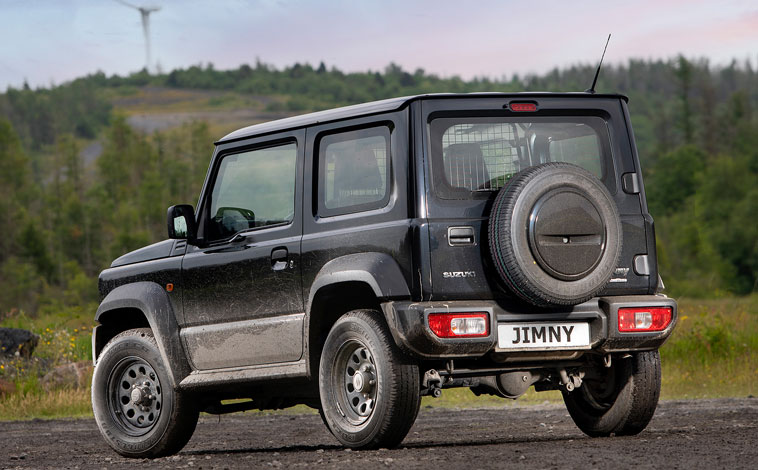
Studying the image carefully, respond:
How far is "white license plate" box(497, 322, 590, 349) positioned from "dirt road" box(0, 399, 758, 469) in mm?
615

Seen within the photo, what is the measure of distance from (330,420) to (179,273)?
1.81 metres

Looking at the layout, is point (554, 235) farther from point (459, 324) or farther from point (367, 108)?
point (367, 108)

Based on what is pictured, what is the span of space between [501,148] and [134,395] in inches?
133

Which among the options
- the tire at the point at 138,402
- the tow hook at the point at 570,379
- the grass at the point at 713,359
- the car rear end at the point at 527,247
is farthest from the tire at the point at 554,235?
the grass at the point at 713,359

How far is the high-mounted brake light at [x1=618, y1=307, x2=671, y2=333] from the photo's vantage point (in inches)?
266

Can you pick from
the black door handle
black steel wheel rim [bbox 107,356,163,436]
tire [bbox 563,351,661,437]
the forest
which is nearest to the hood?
black steel wheel rim [bbox 107,356,163,436]

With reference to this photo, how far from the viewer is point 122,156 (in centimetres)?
11488

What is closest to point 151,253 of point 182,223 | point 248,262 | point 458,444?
point 182,223

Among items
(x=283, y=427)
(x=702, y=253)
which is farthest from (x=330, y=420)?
(x=702, y=253)

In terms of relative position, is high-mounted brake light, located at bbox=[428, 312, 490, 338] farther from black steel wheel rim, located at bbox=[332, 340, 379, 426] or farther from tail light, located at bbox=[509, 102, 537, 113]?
tail light, located at bbox=[509, 102, 537, 113]

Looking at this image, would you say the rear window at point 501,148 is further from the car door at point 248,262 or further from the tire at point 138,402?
the tire at point 138,402

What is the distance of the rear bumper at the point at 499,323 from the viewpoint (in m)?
6.30

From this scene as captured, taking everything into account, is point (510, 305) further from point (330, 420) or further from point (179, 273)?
point (179, 273)

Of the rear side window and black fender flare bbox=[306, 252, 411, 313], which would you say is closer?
black fender flare bbox=[306, 252, 411, 313]
